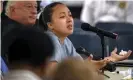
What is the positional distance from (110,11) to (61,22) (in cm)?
322

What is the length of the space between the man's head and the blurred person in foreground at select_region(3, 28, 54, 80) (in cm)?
110

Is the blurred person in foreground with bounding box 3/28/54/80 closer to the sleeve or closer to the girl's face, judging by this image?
the girl's face

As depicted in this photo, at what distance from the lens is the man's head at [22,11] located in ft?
8.91

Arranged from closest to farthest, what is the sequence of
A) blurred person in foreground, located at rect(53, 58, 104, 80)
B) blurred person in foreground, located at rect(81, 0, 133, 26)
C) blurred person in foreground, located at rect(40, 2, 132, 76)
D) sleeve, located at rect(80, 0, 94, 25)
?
blurred person in foreground, located at rect(53, 58, 104, 80) → blurred person in foreground, located at rect(40, 2, 132, 76) → blurred person in foreground, located at rect(81, 0, 133, 26) → sleeve, located at rect(80, 0, 94, 25)

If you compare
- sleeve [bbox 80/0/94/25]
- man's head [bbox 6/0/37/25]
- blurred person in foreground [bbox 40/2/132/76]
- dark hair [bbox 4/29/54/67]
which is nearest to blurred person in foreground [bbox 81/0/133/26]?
sleeve [bbox 80/0/94/25]

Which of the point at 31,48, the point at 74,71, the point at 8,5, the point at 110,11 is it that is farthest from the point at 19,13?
the point at 110,11

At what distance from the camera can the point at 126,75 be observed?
2471 millimetres

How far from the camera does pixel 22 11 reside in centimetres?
281

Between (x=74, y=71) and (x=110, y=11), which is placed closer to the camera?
(x=74, y=71)

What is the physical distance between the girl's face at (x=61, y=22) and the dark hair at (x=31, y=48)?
2.93 ft

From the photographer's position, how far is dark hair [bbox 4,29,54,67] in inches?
60.7

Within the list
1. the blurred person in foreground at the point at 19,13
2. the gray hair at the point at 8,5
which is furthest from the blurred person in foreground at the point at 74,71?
the gray hair at the point at 8,5

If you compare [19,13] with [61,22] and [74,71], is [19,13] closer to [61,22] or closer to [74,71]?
[61,22]

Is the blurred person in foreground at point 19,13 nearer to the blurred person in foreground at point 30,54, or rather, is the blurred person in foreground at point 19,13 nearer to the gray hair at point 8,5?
the gray hair at point 8,5
